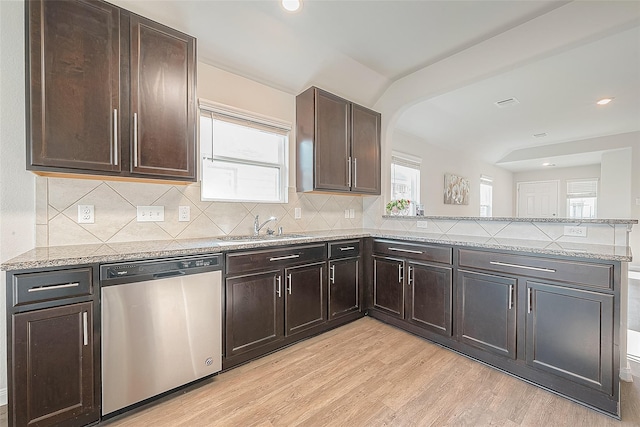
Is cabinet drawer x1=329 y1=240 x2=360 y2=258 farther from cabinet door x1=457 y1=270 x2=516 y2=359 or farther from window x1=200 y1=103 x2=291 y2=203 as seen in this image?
cabinet door x1=457 y1=270 x2=516 y2=359

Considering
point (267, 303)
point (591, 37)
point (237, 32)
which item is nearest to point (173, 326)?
point (267, 303)

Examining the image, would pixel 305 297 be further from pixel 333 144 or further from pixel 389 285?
pixel 333 144

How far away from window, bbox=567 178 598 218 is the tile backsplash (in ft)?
28.5

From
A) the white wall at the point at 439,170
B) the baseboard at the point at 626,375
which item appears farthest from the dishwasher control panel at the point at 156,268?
the white wall at the point at 439,170

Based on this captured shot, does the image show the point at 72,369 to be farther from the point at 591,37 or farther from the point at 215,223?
the point at 591,37

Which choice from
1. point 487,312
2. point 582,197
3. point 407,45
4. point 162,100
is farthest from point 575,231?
point 582,197

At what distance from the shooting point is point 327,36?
249cm

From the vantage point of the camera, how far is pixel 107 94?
5.52 feet

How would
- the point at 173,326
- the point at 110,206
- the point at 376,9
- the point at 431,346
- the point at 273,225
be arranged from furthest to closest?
the point at 273,225, the point at 431,346, the point at 376,9, the point at 110,206, the point at 173,326

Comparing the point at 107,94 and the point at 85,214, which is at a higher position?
the point at 107,94

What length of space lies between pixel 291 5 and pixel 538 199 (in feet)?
30.7

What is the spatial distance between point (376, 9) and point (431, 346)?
2.91m

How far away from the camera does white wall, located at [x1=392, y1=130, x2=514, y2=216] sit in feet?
16.4

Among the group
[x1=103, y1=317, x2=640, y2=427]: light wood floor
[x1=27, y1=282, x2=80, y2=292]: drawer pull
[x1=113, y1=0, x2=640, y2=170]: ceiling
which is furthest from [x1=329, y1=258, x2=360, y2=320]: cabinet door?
[x1=113, y1=0, x2=640, y2=170]: ceiling
